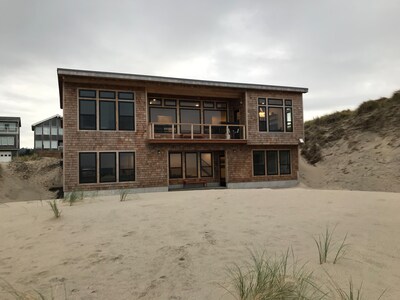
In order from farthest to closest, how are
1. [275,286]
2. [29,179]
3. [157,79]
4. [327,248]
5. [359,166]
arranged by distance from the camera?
[29,179] → [359,166] → [157,79] → [327,248] → [275,286]

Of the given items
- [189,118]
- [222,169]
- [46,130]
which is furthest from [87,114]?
[46,130]

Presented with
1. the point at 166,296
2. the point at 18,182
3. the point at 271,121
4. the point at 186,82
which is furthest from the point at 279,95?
the point at 18,182

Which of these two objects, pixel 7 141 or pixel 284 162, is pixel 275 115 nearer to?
pixel 284 162

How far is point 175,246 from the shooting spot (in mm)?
4098

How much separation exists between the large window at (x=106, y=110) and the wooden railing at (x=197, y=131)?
159 centimetres

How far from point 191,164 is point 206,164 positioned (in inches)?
45.8

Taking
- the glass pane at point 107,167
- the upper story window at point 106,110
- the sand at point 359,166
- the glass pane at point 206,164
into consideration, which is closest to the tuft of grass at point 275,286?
the glass pane at point 107,167

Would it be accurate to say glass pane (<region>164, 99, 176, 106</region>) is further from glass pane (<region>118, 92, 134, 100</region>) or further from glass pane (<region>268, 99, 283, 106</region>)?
glass pane (<region>268, 99, 283, 106</region>)

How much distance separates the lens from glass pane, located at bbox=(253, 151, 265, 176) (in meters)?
18.1

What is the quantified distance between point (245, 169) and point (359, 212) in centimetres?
1157

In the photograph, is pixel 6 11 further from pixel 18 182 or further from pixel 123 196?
pixel 18 182

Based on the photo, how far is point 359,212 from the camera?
6105mm

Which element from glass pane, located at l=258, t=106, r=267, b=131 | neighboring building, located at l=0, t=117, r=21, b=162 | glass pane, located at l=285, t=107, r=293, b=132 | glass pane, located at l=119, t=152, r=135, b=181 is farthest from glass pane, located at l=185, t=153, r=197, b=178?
neighboring building, located at l=0, t=117, r=21, b=162

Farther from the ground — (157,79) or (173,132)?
(157,79)
